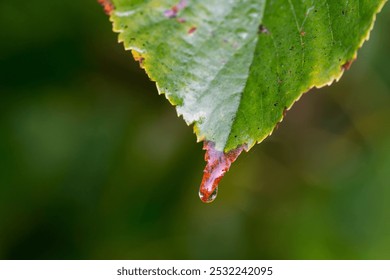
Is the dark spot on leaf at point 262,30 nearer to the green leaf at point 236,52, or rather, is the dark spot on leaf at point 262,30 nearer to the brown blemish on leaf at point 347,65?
the green leaf at point 236,52

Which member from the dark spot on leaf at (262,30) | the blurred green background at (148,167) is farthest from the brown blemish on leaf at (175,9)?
the blurred green background at (148,167)

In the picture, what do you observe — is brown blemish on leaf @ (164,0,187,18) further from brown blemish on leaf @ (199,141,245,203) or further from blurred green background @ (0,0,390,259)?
blurred green background @ (0,0,390,259)

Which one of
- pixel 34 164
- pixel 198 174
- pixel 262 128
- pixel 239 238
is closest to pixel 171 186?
pixel 198 174

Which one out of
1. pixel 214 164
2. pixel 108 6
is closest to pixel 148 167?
pixel 214 164

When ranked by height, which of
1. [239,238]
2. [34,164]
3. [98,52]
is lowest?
[239,238]

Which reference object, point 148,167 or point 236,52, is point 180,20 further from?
point 148,167

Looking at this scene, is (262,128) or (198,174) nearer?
(262,128)

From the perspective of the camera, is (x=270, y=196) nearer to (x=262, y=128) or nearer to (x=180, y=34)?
(x=262, y=128)
